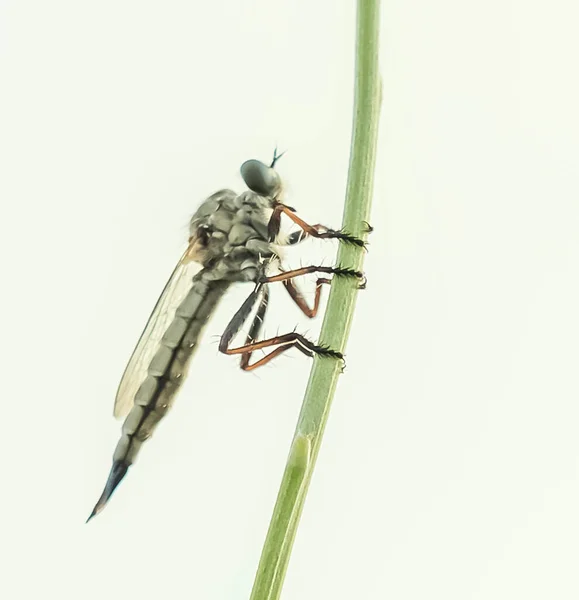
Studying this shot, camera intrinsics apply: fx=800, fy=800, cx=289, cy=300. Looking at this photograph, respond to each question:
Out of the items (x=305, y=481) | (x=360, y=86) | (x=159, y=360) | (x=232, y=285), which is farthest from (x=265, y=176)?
(x=305, y=481)

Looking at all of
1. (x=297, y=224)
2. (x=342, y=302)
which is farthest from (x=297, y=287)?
(x=342, y=302)

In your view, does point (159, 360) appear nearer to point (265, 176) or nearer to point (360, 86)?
point (265, 176)

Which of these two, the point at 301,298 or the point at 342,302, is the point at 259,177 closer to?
the point at 301,298

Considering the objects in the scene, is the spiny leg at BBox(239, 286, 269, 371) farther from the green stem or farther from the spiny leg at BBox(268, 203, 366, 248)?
the green stem

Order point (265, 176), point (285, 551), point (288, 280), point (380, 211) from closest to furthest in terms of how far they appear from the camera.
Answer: point (285, 551)
point (288, 280)
point (265, 176)
point (380, 211)

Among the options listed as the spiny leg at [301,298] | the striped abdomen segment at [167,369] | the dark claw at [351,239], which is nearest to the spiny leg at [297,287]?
the spiny leg at [301,298]

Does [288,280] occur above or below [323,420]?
above

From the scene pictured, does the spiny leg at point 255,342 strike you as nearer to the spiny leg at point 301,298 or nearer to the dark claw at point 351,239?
the spiny leg at point 301,298
